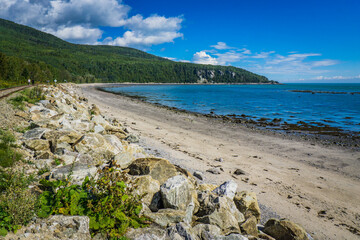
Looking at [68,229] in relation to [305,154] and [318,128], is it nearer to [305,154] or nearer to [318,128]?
[305,154]

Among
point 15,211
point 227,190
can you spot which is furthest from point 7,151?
point 227,190

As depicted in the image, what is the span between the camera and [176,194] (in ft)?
17.4

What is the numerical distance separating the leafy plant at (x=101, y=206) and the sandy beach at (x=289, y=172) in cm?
541

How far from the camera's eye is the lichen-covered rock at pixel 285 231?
219 inches

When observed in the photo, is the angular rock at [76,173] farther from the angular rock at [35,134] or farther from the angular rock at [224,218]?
the angular rock at [35,134]

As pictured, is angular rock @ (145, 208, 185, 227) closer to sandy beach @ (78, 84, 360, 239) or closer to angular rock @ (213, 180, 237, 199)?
angular rock @ (213, 180, 237, 199)

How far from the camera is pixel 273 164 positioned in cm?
1344

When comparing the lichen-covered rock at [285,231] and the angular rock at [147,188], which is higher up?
the angular rock at [147,188]

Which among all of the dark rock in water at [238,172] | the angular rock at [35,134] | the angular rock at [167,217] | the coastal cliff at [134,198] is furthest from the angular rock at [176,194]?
the dark rock in water at [238,172]

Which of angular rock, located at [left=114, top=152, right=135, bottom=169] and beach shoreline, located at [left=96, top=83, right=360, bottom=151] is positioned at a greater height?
angular rock, located at [left=114, top=152, right=135, bottom=169]

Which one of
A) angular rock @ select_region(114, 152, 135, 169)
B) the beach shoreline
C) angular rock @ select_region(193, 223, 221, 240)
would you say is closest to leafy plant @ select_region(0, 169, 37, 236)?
angular rock @ select_region(193, 223, 221, 240)

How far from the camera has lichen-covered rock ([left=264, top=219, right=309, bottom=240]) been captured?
5574 mm

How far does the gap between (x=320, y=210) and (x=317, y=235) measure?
74.7 inches

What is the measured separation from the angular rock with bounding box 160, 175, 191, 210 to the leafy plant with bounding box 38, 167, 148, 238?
80 cm
